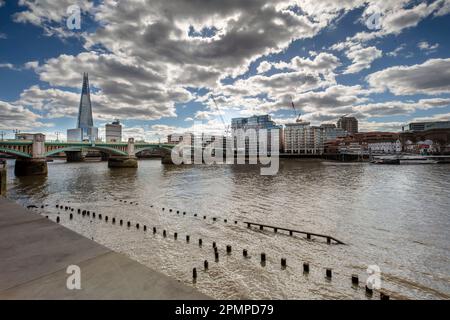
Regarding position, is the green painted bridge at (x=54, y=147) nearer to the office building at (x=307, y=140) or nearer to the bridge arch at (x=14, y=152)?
the bridge arch at (x=14, y=152)

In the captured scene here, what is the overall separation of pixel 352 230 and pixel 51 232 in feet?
58.0

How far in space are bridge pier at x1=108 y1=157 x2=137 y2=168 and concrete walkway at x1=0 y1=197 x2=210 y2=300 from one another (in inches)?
2874

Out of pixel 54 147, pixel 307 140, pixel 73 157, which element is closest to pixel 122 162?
pixel 54 147

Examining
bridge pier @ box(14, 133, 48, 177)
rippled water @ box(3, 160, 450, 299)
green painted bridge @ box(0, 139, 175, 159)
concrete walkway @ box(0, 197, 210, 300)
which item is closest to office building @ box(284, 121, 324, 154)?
green painted bridge @ box(0, 139, 175, 159)

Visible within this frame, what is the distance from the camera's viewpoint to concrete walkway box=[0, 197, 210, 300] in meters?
4.03

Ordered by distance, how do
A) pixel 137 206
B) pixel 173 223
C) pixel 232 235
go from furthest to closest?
pixel 137 206 < pixel 173 223 < pixel 232 235

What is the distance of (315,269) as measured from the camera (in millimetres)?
10844

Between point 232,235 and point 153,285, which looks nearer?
point 153,285

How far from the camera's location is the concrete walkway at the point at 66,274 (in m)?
4.03

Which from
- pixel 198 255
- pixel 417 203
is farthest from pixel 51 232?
pixel 417 203

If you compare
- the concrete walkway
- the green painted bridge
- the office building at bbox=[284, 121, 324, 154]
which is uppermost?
the office building at bbox=[284, 121, 324, 154]

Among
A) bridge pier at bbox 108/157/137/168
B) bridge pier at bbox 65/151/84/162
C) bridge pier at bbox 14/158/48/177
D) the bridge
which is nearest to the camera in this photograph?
the bridge

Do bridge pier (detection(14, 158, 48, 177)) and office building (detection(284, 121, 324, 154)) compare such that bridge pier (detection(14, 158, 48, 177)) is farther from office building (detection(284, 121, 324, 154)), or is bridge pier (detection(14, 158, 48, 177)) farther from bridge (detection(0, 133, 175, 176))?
office building (detection(284, 121, 324, 154))

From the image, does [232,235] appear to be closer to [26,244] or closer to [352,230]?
[352,230]
